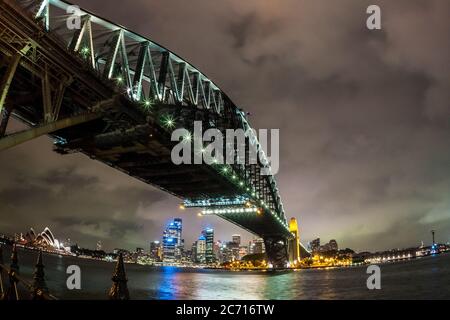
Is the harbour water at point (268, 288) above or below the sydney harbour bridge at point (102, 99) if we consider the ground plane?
below

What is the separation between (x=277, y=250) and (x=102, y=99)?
99628 millimetres

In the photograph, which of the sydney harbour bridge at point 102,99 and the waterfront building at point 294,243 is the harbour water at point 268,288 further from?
the waterfront building at point 294,243

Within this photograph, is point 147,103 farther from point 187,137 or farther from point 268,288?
point 268,288

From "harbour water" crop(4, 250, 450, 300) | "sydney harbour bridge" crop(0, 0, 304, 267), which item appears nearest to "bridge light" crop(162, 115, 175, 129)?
"sydney harbour bridge" crop(0, 0, 304, 267)

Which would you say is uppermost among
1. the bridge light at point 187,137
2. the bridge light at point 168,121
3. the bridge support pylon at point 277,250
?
the bridge light at point 168,121

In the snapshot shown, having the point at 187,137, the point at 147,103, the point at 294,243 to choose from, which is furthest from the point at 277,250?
the point at 147,103

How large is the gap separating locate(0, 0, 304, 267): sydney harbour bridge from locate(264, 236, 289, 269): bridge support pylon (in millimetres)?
53719

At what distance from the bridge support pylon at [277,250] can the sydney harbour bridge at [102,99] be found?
5372 centimetres

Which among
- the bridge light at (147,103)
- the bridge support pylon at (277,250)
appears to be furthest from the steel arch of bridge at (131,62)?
the bridge support pylon at (277,250)

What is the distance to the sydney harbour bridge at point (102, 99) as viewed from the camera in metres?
23.9

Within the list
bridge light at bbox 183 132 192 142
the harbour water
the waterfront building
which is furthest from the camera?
the waterfront building

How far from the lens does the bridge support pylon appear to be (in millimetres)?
122688

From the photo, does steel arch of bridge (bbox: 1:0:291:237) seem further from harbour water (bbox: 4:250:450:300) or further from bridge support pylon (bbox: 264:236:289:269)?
bridge support pylon (bbox: 264:236:289:269)
